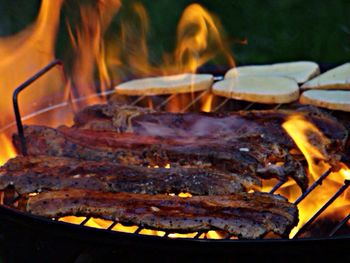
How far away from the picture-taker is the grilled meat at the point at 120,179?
217cm

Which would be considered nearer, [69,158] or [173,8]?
[69,158]

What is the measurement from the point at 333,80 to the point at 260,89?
440 millimetres

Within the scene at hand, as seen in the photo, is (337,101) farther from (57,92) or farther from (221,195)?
(57,92)

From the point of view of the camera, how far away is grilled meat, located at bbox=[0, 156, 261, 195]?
2166 millimetres

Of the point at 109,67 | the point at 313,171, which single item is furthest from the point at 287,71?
the point at 109,67

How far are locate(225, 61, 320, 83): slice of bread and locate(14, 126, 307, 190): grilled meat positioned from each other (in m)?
0.99

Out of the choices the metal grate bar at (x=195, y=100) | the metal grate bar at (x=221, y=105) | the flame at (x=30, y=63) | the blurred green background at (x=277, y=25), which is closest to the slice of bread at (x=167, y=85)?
the metal grate bar at (x=195, y=100)

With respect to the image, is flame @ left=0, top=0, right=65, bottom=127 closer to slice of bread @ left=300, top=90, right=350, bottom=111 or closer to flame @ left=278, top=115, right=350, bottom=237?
slice of bread @ left=300, top=90, right=350, bottom=111

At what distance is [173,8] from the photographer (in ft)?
17.7

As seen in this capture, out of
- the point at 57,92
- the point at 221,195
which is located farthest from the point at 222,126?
the point at 57,92

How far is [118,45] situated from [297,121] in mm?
3100

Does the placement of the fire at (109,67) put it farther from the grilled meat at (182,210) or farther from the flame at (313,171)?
the grilled meat at (182,210)

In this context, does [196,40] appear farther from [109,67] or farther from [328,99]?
[328,99]

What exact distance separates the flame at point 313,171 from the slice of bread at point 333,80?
0.62 m
